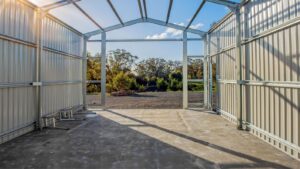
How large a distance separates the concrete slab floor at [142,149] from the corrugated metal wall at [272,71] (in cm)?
37

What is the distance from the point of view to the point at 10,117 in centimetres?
521

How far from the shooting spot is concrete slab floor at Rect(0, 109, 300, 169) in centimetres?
369

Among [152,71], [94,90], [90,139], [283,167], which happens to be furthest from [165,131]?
[152,71]

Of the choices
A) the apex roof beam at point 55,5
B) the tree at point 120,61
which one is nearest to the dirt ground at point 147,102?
the tree at point 120,61

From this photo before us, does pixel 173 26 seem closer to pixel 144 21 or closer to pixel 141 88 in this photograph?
pixel 144 21

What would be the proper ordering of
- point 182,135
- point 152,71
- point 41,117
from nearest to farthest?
point 182,135
point 41,117
point 152,71

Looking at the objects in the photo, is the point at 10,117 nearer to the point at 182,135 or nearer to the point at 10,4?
the point at 10,4

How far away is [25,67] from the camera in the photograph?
19.2ft

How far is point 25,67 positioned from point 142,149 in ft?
12.0

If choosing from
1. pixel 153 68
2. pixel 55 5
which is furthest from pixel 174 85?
pixel 55 5

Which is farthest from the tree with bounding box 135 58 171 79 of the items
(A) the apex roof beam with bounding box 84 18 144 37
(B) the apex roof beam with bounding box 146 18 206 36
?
(B) the apex roof beam with bounding box 146 18 206 36

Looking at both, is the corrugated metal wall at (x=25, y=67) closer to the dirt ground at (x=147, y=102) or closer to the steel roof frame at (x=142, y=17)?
the steel roof frame at (x=142, y=17)

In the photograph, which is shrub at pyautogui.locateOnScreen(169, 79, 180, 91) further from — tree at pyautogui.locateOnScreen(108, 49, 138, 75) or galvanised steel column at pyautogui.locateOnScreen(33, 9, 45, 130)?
galvanised steel column at pyautogui.locateOnScreen(33, 9, 45, 130)

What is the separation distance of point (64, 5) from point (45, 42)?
125cm
